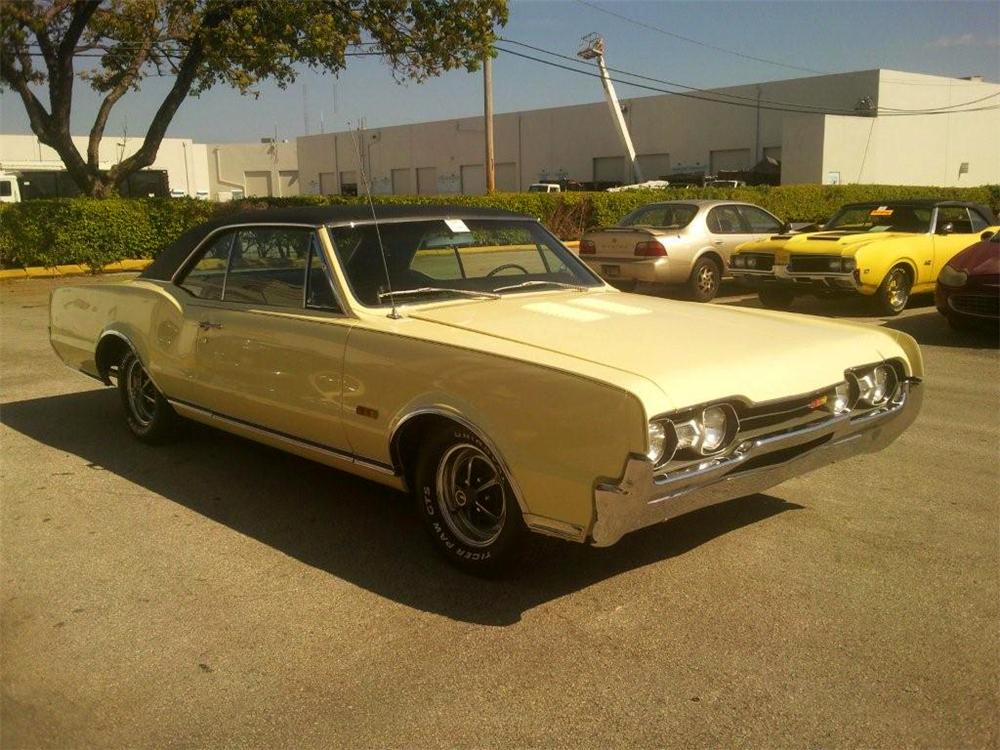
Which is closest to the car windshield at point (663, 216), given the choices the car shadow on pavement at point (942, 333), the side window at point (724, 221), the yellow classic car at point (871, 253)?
the side window at point (724, 221)

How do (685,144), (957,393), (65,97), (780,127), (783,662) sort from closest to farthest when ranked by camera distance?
(783,662)
(957,393)
(65,97)
(780,127)
(685,144)

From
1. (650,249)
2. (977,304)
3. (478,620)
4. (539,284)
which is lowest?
(478,620)

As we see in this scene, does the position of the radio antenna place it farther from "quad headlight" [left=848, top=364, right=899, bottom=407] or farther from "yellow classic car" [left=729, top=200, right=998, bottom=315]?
"yellow classic car" [left=729, top=200, right=998, bottom=315]

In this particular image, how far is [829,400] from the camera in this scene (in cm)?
399

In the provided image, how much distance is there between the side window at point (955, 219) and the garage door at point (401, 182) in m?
48.8

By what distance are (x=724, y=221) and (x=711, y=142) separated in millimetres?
33071

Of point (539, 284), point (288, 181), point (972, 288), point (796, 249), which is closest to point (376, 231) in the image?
point (539, 284)

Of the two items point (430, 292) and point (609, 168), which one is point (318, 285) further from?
point (609, 168)

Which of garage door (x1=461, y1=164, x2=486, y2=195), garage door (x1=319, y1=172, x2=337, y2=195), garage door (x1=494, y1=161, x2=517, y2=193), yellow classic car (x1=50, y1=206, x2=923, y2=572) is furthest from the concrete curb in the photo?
garage door (x1=319, y1=172, x2=337, y2=195)

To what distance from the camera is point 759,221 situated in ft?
47.0

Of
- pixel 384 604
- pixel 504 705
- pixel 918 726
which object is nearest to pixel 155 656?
pixel 384 604

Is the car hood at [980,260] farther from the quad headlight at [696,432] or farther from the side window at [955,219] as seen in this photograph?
the quad headlight at [696,432]

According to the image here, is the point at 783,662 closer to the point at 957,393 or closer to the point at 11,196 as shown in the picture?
the point at 957,393

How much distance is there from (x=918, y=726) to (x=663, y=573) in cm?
127
